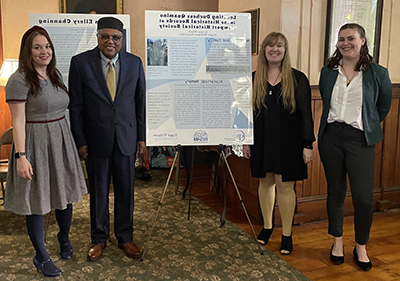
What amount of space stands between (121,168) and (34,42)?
914 mm

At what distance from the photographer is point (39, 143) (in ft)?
7.04

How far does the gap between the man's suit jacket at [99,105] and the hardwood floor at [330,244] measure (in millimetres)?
1339

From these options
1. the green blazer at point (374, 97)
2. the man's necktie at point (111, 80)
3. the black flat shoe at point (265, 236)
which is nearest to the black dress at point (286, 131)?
the green blazer at point (374, 97)

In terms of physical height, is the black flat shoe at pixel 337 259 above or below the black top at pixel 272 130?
below

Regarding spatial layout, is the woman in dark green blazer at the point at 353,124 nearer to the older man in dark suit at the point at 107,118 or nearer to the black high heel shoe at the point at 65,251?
the older man in dark suit at the point at 107,118

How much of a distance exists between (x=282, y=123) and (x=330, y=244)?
1.01m

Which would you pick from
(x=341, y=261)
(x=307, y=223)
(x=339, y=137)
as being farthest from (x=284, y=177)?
(x=307, y=223)

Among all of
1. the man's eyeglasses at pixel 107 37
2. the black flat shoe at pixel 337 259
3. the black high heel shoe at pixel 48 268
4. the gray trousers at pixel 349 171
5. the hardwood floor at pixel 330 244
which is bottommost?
the hardwood floor at pixel 330 244

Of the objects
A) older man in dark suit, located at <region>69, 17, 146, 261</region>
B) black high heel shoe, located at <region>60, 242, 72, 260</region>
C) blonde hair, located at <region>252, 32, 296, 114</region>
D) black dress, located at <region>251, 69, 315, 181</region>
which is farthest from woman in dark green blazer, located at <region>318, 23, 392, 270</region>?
black high heel shoe, located at <region>60, 242, 72, 260</region>

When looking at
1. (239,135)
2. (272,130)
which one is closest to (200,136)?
(239,135)

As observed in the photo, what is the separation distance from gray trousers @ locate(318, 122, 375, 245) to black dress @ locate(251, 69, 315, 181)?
15cm

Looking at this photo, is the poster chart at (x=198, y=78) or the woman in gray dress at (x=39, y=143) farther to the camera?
the poster chart at (x=198, y=78)

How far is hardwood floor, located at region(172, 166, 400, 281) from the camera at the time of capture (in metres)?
2.35

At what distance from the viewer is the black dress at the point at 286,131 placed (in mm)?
2482
